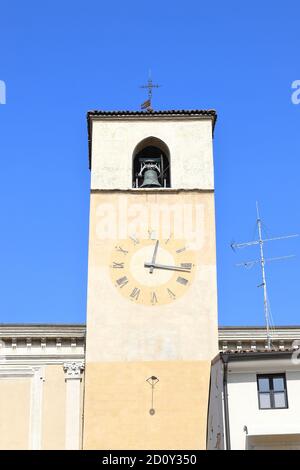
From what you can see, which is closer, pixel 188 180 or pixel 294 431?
pixel 294 431

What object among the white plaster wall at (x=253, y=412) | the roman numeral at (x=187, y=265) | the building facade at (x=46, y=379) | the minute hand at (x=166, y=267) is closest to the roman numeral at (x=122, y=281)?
the minute hand at (x=166, y=267)

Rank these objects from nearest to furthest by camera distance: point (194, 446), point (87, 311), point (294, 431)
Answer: point (294, 431) → point (194, 446) → point (87, 311)

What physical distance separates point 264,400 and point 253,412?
40cm

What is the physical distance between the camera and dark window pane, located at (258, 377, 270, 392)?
2133cm

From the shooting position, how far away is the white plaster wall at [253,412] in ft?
67.6

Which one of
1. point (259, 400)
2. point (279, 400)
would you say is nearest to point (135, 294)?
point (259, 400)

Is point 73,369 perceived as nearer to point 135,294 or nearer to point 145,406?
point 135,294

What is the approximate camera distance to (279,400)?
21.2 m

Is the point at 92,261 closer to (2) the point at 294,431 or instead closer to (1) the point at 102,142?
(1) the point at 102,142

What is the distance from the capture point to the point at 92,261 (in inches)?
1002

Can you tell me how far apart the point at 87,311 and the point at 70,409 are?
9.05 ft

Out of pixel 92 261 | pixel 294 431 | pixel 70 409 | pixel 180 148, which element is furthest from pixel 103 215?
pixel 294 431

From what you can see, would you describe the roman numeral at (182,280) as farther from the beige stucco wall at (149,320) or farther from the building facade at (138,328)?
the beige stucco wall at (149,320)
